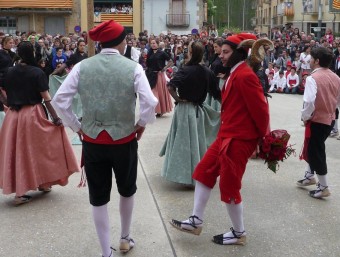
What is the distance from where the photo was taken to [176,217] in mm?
4594

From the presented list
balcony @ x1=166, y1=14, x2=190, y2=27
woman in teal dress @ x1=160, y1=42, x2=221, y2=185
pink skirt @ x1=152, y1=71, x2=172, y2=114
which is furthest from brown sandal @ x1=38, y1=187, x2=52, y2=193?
balcony @ x1=166, y1=14, x2=190, y2=27

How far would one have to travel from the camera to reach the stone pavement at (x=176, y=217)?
392 centimetres

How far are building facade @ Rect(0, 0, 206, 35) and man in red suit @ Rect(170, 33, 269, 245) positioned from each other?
117 feet

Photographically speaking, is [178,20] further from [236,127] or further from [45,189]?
[236,127]

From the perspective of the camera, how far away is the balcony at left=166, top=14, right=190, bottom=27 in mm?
38812

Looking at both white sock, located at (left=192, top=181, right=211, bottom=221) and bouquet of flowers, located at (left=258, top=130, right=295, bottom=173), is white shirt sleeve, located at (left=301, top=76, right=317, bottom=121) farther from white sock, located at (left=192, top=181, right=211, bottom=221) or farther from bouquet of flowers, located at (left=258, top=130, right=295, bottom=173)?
white sock, located at (left=192, top=181, right=211, bottom=221)

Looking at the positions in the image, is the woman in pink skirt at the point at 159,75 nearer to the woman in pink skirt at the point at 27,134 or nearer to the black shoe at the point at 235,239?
the woman in pink skirt at the point at 27,134

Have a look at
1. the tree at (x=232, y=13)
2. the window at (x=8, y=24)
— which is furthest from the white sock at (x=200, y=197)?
the tree at (x=232, y=13)

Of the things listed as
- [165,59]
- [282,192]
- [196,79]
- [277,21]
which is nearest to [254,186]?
[282,192]

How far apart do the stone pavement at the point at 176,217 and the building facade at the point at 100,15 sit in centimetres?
3392

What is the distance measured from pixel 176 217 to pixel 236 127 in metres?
1.27

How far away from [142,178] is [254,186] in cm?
135

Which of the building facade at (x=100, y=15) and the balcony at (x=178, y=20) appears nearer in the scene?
the building facade at (x=100, y=15)

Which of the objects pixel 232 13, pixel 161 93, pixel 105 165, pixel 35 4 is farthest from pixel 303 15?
pixel 105 165
